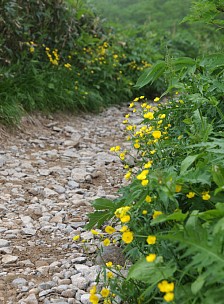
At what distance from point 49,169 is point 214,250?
3283 millimetres

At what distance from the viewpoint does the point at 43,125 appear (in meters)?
6.25

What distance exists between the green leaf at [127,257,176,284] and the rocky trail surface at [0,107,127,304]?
55 centimetres

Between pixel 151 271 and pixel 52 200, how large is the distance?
2272 millimetres

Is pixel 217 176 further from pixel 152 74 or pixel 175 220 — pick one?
pixel 152 74

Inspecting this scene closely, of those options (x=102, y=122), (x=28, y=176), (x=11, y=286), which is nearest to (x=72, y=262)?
(x=11, y=286)

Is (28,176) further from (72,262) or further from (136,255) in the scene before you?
(136,255)

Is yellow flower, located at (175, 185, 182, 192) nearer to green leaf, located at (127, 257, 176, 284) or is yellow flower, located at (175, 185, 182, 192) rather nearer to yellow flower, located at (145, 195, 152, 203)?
yellow flower, located at (145, 195, 152, 203)

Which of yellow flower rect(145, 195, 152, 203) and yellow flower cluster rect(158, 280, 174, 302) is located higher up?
yellow flower rect(145, 195, 152, 203)

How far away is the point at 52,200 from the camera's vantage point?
4023 millimetres

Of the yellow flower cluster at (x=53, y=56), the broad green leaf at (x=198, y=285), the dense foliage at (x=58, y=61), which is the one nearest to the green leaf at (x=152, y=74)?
the broad green leaf at (x=198, y=285)

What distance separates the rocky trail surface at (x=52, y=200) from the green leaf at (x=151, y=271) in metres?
0.55

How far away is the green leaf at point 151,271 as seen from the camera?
1774 mm

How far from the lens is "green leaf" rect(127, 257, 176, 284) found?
1.77 m

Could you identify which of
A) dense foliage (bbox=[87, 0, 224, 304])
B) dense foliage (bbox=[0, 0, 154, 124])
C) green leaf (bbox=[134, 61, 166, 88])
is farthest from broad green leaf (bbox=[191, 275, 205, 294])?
dense foliage (bbox=[0, 0, 154, 124])
